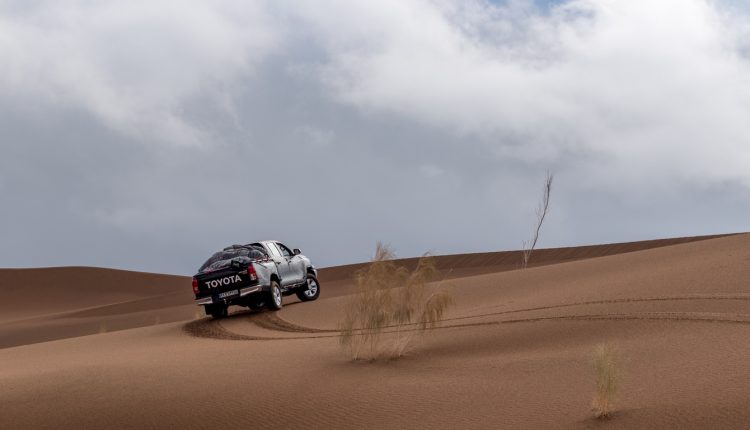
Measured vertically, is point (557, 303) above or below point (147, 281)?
below

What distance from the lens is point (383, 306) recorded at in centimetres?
1461

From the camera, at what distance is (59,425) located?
35.9ft

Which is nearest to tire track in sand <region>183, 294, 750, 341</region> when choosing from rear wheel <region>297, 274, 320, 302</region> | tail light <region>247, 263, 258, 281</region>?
tail light <region>247, 263, 258, 281</region>

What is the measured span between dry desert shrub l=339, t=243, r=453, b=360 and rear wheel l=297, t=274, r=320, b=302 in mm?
11589

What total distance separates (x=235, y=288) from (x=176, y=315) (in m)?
14.5

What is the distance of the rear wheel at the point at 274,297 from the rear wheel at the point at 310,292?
2639 millimetres

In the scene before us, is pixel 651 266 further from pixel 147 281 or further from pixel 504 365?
pixel 147 281

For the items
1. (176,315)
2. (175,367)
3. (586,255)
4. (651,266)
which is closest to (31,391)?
(175,367)

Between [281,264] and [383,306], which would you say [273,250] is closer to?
[281,264]

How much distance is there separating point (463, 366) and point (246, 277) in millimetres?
10564

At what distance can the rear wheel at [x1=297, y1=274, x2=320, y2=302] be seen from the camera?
1051 inches

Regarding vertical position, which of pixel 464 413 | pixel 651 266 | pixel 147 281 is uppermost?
pixel 147 281

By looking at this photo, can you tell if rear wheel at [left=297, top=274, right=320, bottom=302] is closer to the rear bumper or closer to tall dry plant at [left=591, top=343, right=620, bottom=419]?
the rear bumper

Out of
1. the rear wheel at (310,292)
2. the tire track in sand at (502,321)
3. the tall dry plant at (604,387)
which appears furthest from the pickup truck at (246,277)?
the tall dry plant at (604,387)
